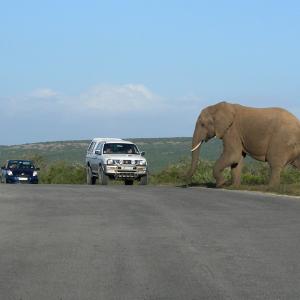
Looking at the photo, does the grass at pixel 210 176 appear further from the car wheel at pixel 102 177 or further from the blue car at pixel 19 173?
the blue car at pixel 19 173

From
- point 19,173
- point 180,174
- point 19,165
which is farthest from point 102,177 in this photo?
point 180,174

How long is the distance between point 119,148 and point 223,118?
6.07 meters

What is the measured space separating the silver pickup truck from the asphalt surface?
12723 millimetres

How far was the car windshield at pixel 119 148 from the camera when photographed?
1429 inches

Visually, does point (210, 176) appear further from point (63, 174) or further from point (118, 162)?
point (63, 174)

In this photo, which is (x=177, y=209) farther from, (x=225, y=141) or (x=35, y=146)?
(x=35, y=146)

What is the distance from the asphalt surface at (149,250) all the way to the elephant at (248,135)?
872cm

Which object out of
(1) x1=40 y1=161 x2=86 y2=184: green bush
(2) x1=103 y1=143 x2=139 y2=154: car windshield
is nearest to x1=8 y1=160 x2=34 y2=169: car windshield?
(1) x1=40 y1=161 x2=86 y2=184: green bush

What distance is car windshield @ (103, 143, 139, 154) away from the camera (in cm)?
3628

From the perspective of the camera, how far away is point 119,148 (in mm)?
36594

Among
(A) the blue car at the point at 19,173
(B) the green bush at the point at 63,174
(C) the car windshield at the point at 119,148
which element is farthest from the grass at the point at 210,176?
(A) the blue car at the point at 19,173

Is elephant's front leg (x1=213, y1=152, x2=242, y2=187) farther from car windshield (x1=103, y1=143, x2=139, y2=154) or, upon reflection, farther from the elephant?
car windshield (x1=103, y1=143, x2=139, y2=154)

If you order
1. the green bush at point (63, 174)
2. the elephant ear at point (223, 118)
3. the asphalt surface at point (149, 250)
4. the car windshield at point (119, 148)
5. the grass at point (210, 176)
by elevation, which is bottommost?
the green bush at point (63, 174)

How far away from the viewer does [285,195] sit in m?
27.0
